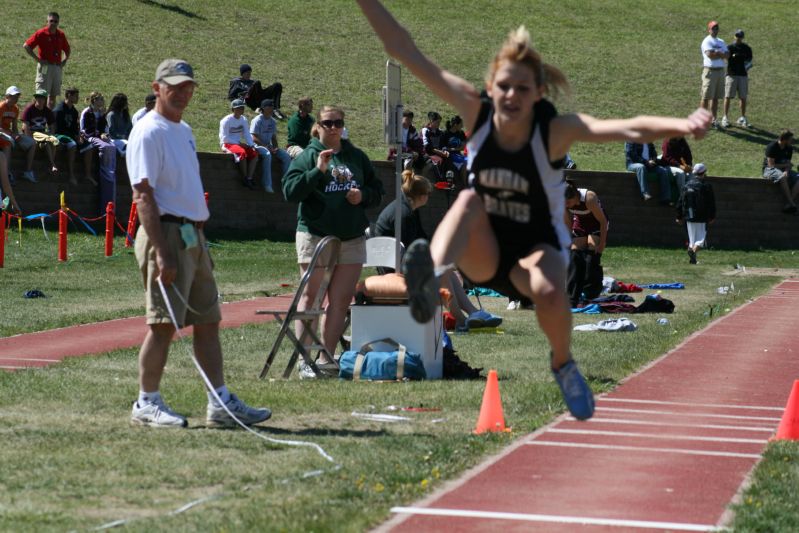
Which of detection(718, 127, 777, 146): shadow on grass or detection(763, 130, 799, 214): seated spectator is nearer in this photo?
detection(763, 130, 799, 214): seated spectator

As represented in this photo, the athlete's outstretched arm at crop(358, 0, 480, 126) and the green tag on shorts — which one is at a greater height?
the athlete's outstretched arm at crop(358, 0, 480, 126)

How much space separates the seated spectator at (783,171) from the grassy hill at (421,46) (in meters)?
2.78

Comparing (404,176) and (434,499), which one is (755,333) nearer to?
(404,176)

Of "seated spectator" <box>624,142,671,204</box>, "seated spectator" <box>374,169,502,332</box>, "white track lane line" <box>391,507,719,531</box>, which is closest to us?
"white track lane line" <box>391,507,719,531</box>

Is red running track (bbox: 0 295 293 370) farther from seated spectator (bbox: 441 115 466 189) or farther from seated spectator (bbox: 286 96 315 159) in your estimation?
seated spectator (bbox: 441 115 466 189)

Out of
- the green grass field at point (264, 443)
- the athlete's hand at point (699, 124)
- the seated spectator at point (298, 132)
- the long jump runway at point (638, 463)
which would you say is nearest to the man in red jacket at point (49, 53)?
the seated spectator at point (298, 132)

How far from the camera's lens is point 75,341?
13.8 metres

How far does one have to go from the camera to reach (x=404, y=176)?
13.5 m

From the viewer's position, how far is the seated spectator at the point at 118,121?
25594 mm

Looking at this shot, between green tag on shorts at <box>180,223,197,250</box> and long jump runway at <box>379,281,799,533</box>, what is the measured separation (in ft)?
7.94

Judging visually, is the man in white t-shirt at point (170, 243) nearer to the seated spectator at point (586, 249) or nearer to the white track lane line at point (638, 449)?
the white track lane line at point (638, 449)

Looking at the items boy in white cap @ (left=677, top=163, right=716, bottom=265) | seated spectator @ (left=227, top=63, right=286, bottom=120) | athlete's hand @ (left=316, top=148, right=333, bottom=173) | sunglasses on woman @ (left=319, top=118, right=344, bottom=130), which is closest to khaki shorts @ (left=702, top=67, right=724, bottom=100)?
boy in white cap @ (left=677, top=163, right=716, bottom=265)

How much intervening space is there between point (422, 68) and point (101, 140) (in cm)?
1981

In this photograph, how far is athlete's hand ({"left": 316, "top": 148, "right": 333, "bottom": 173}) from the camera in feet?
37.0
